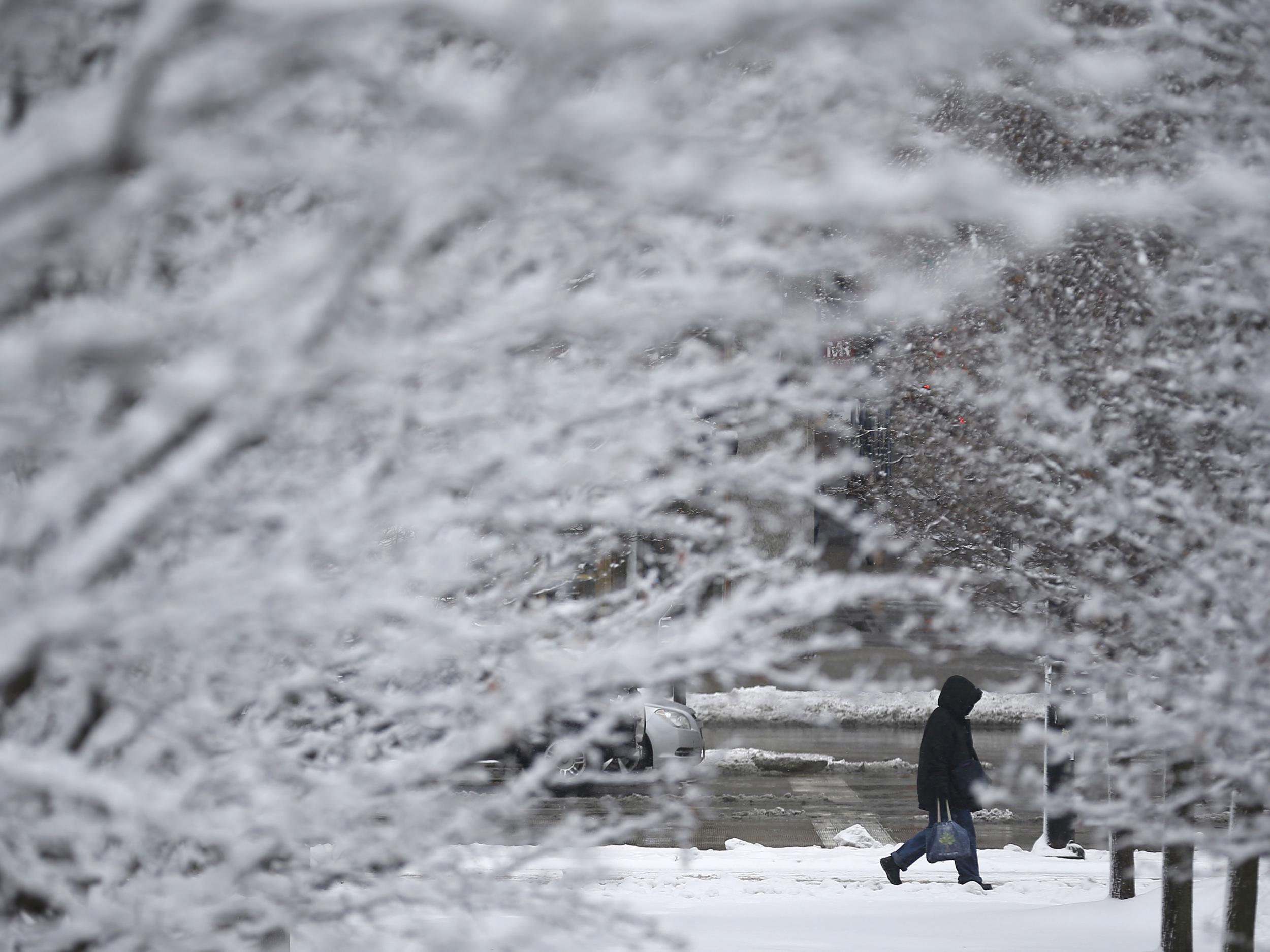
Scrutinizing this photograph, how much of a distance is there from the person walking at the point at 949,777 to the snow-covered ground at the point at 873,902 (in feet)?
0.63

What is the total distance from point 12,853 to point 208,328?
3.91 ft

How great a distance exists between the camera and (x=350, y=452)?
2.98m

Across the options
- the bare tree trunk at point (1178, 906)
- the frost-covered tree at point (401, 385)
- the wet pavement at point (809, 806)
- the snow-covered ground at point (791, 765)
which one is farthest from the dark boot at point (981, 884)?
the snow-covered ground at point (791, 765)

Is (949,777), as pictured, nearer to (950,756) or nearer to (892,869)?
(950,756)

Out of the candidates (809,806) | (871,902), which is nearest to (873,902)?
(871,902)

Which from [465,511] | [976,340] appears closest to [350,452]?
[465,511]

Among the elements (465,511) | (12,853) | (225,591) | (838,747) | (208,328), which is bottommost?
(838,747)

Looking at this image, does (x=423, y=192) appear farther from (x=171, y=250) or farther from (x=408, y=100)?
(x=171, y=250)

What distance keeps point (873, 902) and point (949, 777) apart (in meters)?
1.21

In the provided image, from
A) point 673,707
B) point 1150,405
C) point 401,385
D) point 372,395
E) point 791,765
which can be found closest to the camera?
point 372,395

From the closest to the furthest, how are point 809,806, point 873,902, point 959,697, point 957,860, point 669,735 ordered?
point 873,902
point 957,860
point 959,697
point 809,806
point 669,735

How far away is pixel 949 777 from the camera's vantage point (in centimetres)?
884

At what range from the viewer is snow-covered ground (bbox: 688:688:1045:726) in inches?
693

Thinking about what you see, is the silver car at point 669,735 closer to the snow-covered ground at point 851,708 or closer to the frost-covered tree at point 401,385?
the snow-covered ground at point 851,708
